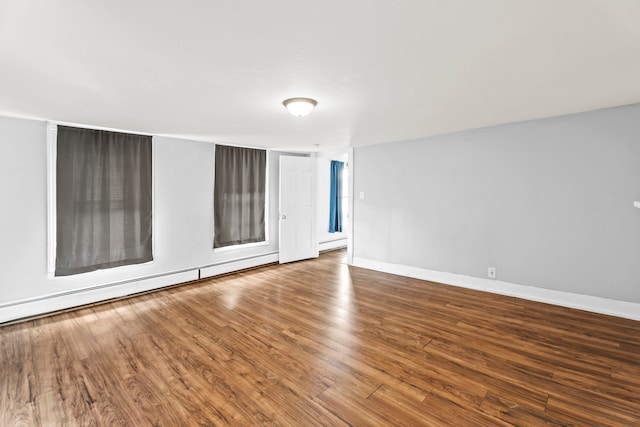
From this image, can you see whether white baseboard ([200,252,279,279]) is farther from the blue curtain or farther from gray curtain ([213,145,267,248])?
the blue curtain

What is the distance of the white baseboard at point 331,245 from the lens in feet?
23.2

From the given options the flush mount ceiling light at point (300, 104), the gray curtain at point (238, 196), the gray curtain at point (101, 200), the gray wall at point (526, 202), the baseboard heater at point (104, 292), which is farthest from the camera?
the gray curtain at point (238, 196)

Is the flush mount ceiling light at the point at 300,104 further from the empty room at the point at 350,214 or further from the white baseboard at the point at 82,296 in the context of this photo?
the white baseboard at the point at 82,296

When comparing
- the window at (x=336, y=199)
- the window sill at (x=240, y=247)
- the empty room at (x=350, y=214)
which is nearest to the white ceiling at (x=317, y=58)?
the empty room at (x=350, y=214)

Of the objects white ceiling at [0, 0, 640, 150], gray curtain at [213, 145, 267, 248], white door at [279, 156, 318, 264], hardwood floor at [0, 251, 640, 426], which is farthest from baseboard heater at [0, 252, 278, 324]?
white ceiling at [0, 0, 640, 150]

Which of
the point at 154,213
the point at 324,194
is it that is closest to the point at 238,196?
the point at 154,213

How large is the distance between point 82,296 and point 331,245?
16.4ft

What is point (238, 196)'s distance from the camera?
17.3 ft

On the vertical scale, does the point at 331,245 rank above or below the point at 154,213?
below

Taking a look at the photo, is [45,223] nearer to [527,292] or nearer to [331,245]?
[331,245]

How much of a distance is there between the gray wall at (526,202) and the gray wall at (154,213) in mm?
2668

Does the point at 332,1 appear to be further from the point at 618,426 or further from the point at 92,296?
the point at 92,296

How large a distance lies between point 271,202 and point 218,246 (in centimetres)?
138

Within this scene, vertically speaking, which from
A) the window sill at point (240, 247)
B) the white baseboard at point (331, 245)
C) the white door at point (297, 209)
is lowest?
the white baseboard at point (331, 245)
